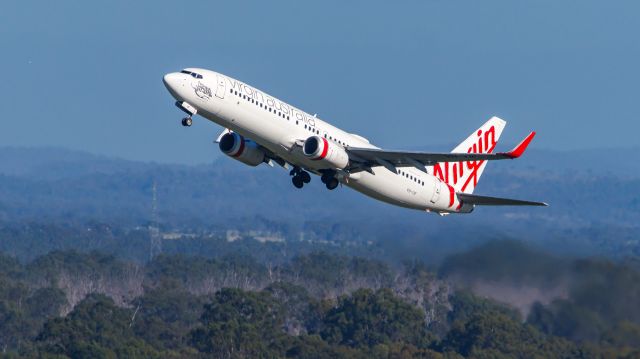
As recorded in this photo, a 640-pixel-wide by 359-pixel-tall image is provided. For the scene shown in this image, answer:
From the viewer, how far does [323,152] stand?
58844 mm

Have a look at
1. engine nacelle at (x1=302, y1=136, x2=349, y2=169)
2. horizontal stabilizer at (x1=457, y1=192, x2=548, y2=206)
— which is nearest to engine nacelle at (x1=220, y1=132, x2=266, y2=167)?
engine nacelle at (x1=302, y1=136, x2=349, y2=169)

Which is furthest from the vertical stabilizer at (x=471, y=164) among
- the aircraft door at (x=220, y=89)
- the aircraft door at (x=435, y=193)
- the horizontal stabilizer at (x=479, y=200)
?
the aircraft door at (x=220, y=89)

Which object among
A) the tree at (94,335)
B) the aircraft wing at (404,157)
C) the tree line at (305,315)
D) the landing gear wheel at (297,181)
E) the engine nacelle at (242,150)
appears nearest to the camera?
the aircraft wing at (404,157)

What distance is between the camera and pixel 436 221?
97.0 metres

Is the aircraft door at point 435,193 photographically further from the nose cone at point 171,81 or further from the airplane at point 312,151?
the nose cone at point 171,81

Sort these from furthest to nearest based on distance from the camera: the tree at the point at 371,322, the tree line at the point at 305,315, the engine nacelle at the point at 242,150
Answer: the tree at the point at 371,322 → the tree line at the point at 305,315 → the engine nacelle at the point at 242,150

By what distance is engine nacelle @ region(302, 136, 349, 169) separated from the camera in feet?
193

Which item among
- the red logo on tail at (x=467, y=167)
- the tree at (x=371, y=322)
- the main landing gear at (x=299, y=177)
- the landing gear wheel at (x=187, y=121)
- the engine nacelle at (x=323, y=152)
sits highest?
the red logo on tail at (x=467, y=167)

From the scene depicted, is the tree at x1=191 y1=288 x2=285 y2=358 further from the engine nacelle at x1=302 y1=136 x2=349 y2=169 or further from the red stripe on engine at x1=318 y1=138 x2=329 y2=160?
the red stripe on engine at x1=318 y1=138 x2=329 y2=160

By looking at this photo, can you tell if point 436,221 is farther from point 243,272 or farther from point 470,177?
point 243,272

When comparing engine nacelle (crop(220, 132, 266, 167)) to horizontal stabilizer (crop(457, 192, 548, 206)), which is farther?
horizontal stabilizer (crop(457, 192, 548, 206))

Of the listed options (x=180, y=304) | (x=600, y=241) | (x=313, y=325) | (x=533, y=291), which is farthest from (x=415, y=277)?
(x=600, y=241)

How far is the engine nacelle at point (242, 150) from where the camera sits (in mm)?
61781

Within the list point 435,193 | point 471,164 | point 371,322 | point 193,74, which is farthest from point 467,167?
point 371,322
